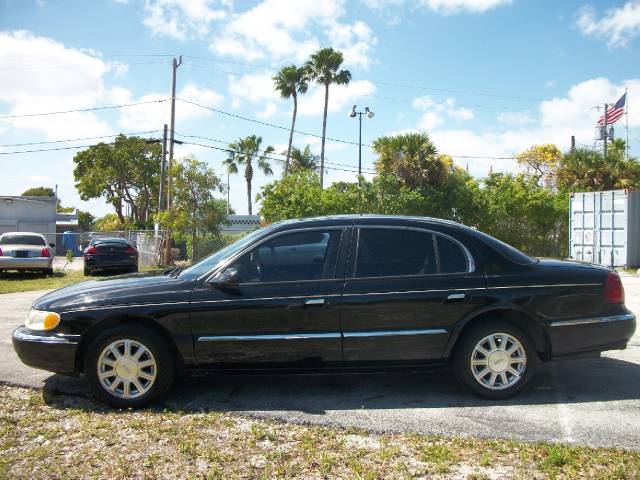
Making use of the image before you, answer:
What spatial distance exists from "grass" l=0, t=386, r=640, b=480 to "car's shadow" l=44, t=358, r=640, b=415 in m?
0.44

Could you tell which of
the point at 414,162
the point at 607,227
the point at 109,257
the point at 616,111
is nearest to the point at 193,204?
the point at 109,257

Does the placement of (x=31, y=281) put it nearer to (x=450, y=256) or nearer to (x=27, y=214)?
(x=450, y=256)

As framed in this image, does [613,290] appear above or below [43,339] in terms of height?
above

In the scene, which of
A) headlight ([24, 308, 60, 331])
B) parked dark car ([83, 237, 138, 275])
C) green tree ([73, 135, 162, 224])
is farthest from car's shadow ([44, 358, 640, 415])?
green tree ([73, 135, 162, 224])

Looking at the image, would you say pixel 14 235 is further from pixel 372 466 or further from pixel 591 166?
pixel 591 166

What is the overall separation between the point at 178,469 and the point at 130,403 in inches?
50.9

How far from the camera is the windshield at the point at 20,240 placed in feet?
56.6

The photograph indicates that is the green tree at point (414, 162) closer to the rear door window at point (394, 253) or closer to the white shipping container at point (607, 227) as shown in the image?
the white shipping container at point (607, 227)

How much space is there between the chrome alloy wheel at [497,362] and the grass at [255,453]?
0.95 meters

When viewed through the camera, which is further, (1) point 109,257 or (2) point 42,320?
(1) point 109,257

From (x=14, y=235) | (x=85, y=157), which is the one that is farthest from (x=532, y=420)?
(x=85, y=157)

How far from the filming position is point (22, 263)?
16.7m

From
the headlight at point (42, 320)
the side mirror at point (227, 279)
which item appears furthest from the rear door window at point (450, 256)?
the headlight at point (42, 320)

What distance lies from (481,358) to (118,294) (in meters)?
3.07
